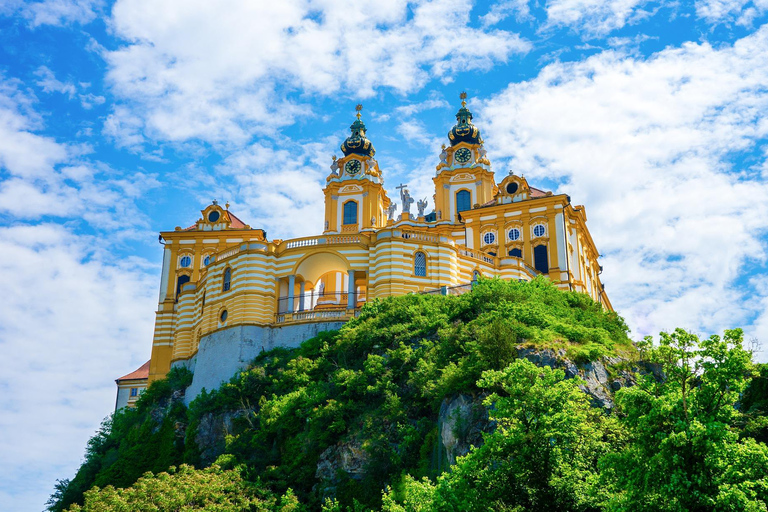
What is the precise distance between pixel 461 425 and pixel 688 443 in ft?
38.3

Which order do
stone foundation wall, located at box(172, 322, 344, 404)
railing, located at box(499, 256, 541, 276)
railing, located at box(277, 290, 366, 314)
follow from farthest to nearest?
1. railing, located at box(499, 256, 541, 276)
2. railing, located at box(277, 290, 366, 314)
3. stone foundation wall, located at box(172, 322, 344, 404)

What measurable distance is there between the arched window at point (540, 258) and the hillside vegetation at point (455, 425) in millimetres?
12075

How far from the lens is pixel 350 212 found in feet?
222

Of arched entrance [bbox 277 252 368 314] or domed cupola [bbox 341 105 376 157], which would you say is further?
domed cupola [bbox 341 105 376 157]

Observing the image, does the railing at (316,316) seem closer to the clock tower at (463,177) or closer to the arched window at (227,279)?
the arched window at (227,279)

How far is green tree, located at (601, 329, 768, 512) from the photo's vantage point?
1998cm

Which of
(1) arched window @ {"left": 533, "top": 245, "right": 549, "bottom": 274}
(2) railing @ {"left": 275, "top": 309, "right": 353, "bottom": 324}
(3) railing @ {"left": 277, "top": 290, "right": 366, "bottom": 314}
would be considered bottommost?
(2) railing @ {"left": 275, "top": 309, "right": 353, "bottom": 324}

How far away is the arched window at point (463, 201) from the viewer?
66.0m

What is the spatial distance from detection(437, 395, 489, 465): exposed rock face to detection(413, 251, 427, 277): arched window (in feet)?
53.5

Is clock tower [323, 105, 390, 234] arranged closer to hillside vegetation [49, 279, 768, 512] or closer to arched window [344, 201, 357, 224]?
arched window [344, 201, 357, 224]

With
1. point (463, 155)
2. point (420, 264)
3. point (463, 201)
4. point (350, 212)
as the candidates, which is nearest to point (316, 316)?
point (420, 264)

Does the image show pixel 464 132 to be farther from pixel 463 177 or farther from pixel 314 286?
pixel 314 286

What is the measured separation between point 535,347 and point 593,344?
285cm

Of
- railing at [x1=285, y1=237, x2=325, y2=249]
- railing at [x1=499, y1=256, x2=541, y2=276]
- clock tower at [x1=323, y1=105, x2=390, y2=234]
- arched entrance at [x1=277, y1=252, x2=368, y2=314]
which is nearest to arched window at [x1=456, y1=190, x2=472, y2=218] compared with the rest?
clock tower at [x1=323, y1=105, x2=390, y2=234]
